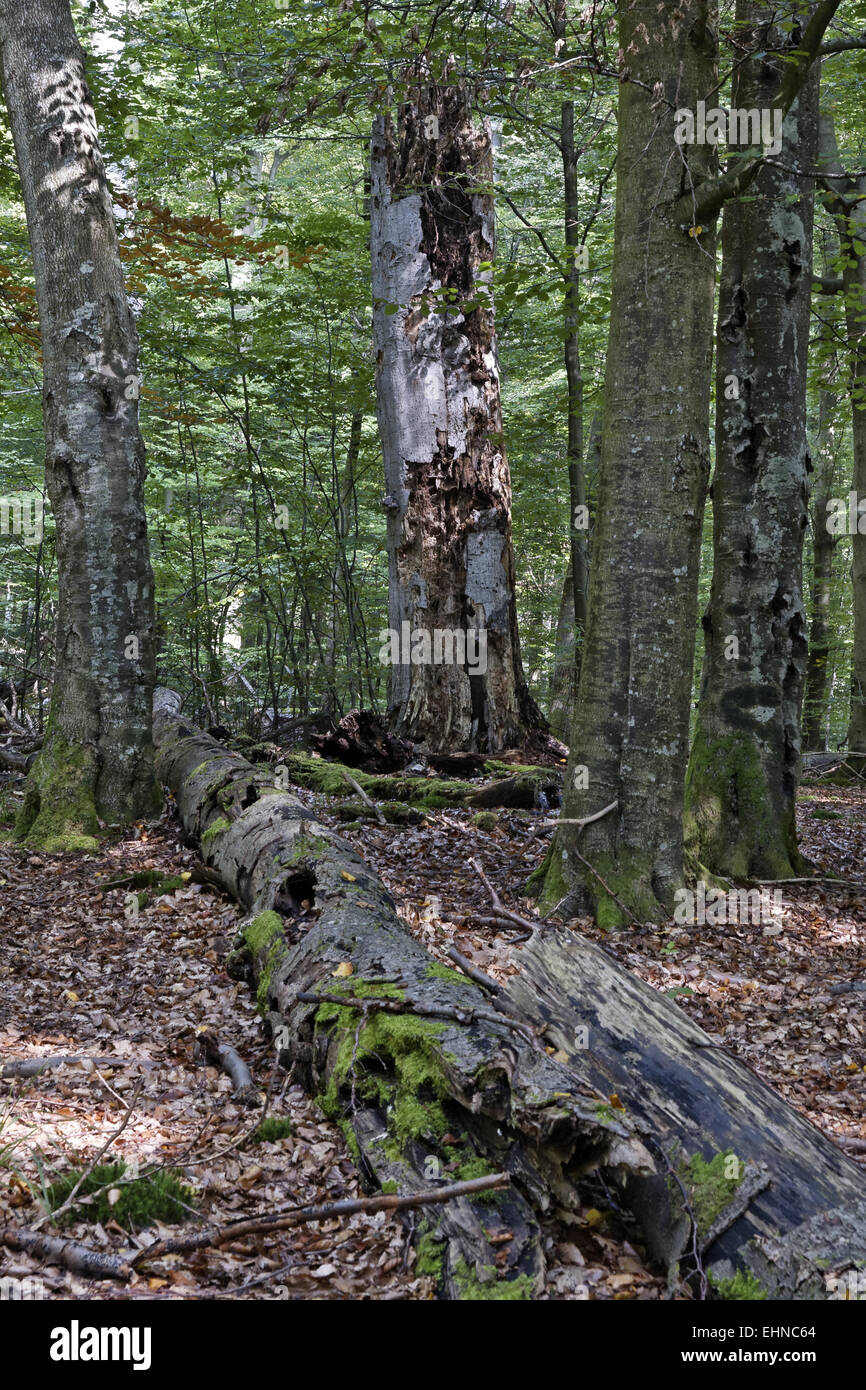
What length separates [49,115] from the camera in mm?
7062

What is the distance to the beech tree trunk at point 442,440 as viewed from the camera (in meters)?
9.67

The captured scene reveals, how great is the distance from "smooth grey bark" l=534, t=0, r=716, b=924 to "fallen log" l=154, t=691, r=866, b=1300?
190cm

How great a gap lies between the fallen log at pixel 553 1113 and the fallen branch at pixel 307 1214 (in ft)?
0.16

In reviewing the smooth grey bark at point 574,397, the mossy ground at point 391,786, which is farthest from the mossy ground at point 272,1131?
the smooth grey bark at point 574,397

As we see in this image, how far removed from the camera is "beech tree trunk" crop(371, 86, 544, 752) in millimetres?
9672

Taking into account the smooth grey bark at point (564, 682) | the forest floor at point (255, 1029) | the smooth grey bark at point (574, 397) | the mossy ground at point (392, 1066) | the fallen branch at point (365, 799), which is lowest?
the forest floor at point (255, 1029)

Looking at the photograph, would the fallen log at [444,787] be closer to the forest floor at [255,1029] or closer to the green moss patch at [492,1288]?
the forest floor at [255,1029]

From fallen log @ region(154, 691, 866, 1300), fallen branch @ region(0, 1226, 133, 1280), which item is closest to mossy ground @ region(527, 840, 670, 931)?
fallen log @ region(154, 691, 866, 1300)

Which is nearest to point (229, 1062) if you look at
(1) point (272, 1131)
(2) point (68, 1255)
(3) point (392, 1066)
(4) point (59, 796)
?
(1) point (272, 1131)

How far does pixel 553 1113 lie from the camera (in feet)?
8.55

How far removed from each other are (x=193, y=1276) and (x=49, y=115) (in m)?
7.79

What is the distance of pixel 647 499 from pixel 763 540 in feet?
4.80

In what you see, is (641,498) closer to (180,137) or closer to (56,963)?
(56,963)

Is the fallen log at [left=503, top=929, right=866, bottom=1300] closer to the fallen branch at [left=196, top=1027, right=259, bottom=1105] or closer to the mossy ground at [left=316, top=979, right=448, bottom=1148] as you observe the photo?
the mossy ground at [left=316, top=979, right=448, bottom=1148]
